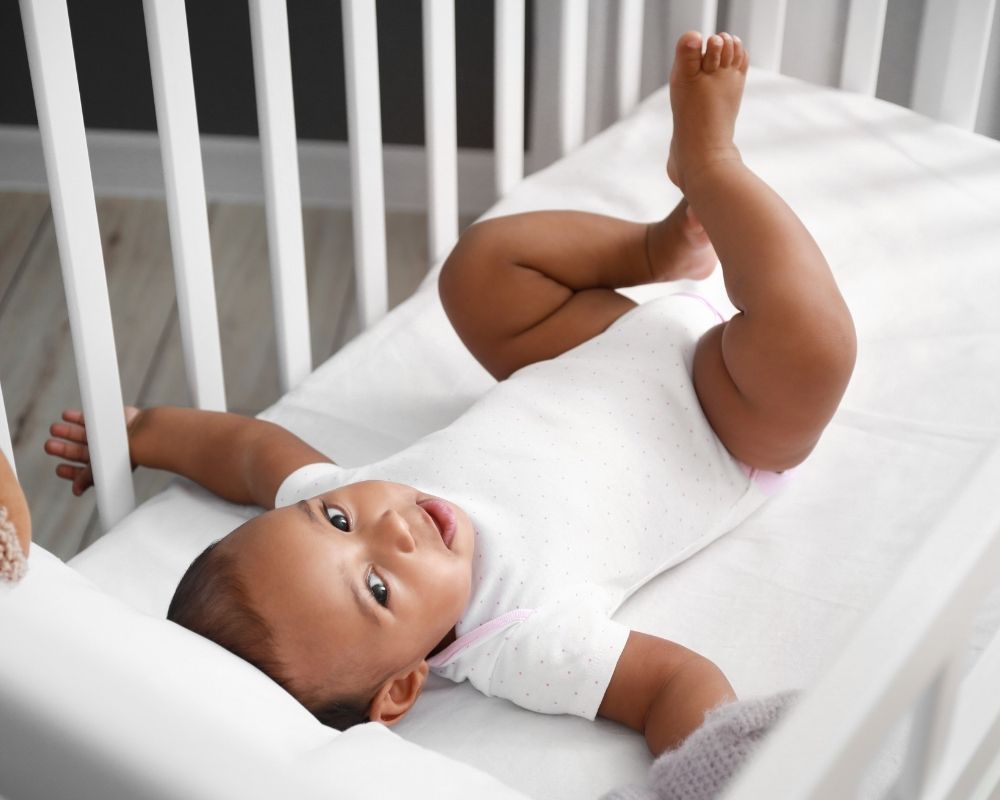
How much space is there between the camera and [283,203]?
3.13 ft

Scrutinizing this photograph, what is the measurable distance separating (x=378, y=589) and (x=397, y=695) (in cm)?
8

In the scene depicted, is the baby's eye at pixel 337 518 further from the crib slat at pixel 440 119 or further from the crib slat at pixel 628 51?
the crib slat at pixel 628 51

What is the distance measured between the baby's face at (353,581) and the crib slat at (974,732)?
29 centimetres

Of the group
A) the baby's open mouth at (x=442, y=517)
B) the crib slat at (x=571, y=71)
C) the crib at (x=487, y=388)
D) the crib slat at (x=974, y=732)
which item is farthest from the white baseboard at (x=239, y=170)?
the crib slat at (x=974, y=732)

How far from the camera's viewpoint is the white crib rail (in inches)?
14.7

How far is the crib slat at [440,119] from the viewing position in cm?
105

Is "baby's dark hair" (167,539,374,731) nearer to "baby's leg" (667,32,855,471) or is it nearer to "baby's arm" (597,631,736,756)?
"baby's arm" (597,631,736,756)

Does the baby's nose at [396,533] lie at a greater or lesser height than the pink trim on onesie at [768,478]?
greater

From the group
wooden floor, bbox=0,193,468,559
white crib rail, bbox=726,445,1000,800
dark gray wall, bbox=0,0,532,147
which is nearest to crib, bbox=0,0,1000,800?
white crib rail, bbox=726,445,1000,800

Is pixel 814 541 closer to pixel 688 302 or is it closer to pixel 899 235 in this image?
pixel 688 302

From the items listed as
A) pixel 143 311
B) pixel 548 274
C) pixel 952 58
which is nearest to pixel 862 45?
pixel 952 58

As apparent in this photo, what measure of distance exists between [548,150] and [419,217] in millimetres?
301

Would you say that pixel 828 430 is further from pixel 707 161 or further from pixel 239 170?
pixel 239 170

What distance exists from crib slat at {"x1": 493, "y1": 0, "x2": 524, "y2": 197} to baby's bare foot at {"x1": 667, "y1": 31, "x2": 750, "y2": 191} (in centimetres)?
28
